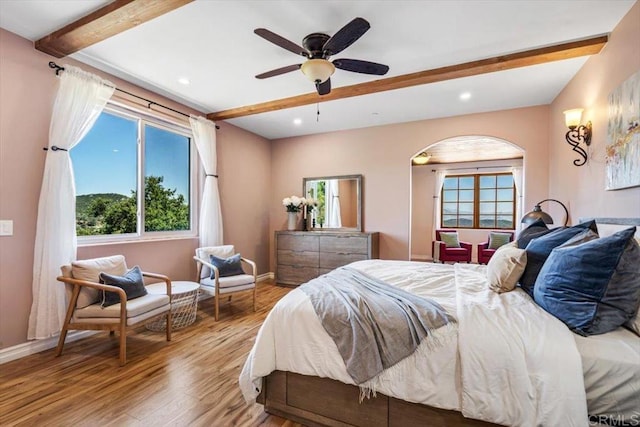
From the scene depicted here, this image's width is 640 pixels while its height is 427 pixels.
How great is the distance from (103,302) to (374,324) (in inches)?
92.5

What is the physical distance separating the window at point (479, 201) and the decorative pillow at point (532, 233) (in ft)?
16.3

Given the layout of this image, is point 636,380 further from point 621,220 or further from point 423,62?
point 423,62

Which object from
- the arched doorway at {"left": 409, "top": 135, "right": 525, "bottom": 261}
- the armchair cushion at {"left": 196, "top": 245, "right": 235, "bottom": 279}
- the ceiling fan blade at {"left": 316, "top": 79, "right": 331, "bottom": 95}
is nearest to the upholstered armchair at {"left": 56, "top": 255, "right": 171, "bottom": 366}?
the armchair cushion at {"left": 196, "top": 245, "right": 235, "bottom": 279}

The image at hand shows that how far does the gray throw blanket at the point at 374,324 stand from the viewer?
1.48m

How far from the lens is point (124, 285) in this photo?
8.55 feet

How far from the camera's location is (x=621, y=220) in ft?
6.84

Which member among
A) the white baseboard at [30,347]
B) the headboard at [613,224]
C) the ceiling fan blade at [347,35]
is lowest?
the white baseboard at [30,347]

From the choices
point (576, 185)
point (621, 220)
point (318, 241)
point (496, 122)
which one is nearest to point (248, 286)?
point (318, 241)

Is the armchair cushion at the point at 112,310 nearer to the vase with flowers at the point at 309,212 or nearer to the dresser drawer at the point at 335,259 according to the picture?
the dresser drawer at the point at 335,259

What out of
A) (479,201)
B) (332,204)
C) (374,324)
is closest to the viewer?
(374,324)

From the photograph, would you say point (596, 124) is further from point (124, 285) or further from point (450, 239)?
point (124, 285)

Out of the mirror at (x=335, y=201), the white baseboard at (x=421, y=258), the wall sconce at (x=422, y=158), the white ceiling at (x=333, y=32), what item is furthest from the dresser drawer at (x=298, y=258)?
the white baseboard at (x=421, y=258)

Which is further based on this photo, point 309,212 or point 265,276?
point 265,276

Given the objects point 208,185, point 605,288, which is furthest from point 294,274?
point 605,288
